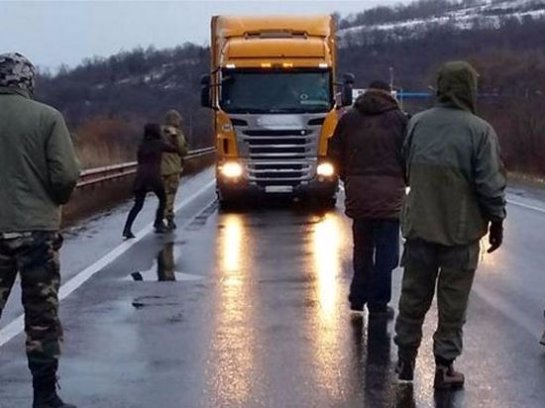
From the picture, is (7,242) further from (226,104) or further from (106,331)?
(226,104)

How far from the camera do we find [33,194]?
663 centimetres

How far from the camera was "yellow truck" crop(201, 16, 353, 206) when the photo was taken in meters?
22.9

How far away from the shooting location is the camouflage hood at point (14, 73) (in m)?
6.68

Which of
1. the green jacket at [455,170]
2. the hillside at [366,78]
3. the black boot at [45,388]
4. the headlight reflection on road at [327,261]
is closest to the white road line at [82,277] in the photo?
the black boot at [45,388]

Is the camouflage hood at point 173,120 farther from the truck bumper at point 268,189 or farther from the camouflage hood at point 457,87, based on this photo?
the camouflage hood at point 457,87

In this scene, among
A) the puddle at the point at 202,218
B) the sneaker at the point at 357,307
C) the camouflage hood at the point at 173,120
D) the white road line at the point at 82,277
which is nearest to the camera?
the white road line at the point at 82,277

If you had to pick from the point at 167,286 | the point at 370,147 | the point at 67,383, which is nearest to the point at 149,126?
the point at 167,286

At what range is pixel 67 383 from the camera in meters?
7.61

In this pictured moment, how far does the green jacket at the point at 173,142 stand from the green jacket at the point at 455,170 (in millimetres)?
11050

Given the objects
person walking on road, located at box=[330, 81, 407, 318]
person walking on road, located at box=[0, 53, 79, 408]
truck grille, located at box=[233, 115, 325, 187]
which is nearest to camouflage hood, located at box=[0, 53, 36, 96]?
person walking on road, located at box=[0, 53, 79, 408]

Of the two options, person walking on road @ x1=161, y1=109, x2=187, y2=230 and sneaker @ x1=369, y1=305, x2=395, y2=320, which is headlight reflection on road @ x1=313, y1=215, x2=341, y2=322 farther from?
person walking on road @ x1=161, y1=109, x2=187, y2=230

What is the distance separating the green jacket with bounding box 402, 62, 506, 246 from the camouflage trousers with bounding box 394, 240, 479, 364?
10 centimetres

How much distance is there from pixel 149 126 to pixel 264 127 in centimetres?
501

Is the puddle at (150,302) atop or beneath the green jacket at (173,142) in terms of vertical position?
beneath
